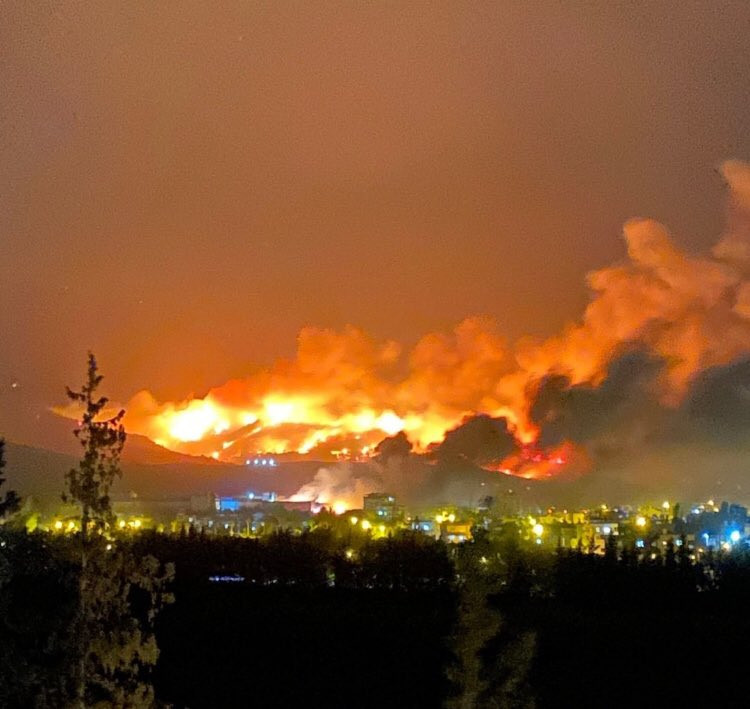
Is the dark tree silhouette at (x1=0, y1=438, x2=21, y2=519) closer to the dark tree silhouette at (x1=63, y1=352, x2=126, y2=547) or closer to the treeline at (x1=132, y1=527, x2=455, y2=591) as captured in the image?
the dark tree silhouette at (x1=63, y1=352, x2=126, y2=547)

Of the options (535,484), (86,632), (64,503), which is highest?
(535,484)

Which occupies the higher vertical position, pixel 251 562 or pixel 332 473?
pixel 332 473

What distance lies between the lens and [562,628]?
551 inches

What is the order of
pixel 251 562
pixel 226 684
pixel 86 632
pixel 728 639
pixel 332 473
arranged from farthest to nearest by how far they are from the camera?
pixel 332 473
pixel 251 562
pixel 226 684
pixel 728 639
pixel 86 632

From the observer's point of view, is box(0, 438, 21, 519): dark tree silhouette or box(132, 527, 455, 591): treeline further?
box(132, 527, 455, 591): treeline

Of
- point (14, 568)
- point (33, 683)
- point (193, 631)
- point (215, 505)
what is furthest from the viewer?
point (215, 505)

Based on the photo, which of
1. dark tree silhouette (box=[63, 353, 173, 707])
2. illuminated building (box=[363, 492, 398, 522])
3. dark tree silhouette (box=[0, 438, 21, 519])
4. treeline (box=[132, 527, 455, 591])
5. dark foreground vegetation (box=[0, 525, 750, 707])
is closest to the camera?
dark tree silhouette (box=[63, 353, 173, 707])

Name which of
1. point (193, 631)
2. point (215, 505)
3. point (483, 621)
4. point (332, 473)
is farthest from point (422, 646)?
point (332, 473)

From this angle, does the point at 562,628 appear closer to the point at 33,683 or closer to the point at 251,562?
the point at 33,683

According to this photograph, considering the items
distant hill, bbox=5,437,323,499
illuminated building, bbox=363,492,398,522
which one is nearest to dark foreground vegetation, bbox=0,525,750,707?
illuminated building, bbox=363,492,398,522

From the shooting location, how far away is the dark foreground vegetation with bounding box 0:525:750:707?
8.03 m

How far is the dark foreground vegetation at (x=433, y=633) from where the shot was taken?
26.3 feet

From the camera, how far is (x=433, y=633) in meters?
15.2

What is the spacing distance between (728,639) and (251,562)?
14.4 m
